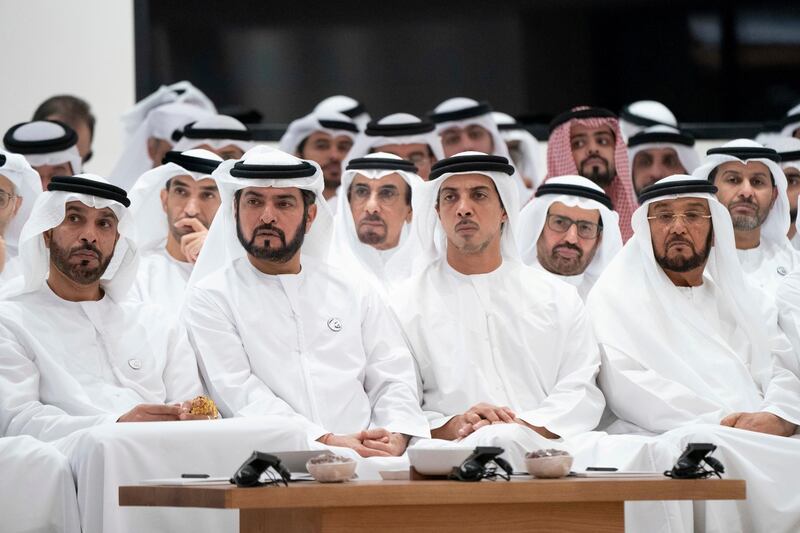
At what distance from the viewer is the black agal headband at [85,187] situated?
5.54 m

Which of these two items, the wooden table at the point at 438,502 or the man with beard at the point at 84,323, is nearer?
the wooden table at the point at 438,502

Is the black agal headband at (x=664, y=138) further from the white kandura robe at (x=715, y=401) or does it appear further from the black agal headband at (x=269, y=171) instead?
the black agal headband at (x=269, y=171)

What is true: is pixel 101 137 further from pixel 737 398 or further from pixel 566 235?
pixel 737 398

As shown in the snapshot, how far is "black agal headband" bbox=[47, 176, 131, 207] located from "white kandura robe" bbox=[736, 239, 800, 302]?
10.3 ft

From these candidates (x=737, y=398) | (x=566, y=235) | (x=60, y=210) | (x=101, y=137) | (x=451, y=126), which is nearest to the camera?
(x=60, y=210)

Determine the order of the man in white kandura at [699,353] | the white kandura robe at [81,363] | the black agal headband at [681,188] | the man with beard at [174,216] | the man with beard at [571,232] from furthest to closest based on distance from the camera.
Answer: the man with beard at [571,232] < the man with beard at [174,216] < the black agal headband at [681,188] < the man in white kandura at [699,353] < the white kandura robe at [81,363]

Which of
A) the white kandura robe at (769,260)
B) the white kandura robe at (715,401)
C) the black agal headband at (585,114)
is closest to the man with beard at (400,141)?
the black agal headband at (585,114)

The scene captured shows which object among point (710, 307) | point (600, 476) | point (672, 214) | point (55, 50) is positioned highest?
point (55, 50)

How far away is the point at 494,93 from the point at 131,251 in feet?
17.2

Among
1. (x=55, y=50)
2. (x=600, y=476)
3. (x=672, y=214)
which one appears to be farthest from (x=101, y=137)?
(x=600, y=476)

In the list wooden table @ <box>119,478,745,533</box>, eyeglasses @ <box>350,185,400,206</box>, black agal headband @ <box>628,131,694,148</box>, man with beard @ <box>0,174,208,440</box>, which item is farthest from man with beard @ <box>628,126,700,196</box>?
wooden table @ <box>119,478,745,533</box>

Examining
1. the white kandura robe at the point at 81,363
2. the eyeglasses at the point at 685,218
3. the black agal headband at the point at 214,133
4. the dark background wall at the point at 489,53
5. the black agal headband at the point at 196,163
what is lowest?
the white kandura robe at the point at 81,363

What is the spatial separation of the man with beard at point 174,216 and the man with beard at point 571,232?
59.2 inches

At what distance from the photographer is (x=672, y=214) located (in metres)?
6.24
